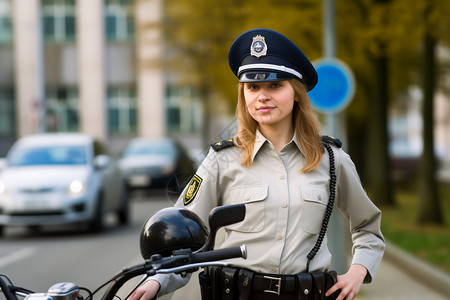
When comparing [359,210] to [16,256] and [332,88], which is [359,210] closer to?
[332,88]

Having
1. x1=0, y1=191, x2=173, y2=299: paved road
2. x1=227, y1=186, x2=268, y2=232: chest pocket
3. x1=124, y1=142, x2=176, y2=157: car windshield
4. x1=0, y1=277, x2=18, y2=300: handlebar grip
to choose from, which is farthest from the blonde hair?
x1=124, y1=142, x2=176, y2=157: car windshield

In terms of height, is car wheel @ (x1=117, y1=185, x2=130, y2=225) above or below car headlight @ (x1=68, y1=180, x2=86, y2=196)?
below

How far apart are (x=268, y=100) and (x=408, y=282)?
20.8 ft

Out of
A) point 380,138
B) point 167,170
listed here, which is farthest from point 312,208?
point 167,170

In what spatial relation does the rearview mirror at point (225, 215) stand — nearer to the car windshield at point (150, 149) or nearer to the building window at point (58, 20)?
the car windshield at point (150, 149)

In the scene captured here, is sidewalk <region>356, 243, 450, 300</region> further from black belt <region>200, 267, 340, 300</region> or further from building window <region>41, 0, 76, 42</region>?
building window <region>41, 0, 76, 42</region>

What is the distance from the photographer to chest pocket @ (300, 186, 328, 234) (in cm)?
258

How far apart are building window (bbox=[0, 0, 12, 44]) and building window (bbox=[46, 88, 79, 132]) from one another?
355 cm

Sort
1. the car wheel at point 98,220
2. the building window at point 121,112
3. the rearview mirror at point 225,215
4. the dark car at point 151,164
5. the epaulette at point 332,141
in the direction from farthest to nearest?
the building window at point 121,112 → the dark car at point 151,164 → the car wheel at point 98,220 → the epaulette at point 332,141 → the rearview mirror at point 225,215

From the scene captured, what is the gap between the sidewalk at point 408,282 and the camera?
758 cm

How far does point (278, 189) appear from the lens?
2.61m

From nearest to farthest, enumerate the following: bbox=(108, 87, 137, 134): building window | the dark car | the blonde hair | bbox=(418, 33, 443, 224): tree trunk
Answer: the blonde hair → bbox=(418, 33, 443, 224): tree trunk → the dark car → bbox=(108, 87, 137, 134): building window

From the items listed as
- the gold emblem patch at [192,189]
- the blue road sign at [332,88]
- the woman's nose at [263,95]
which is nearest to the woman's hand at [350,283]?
the gold emblem patch at [192,189]

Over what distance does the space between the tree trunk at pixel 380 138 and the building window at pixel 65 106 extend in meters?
26.7
